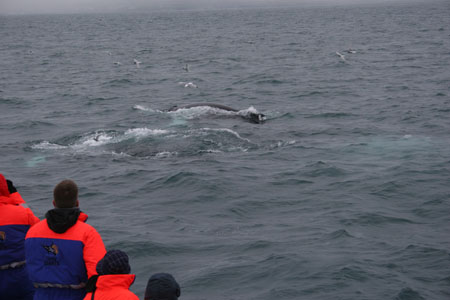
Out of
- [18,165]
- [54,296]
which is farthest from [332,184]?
[54,296]

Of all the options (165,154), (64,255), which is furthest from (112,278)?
(165,154)

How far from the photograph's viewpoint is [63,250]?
5.48 metres

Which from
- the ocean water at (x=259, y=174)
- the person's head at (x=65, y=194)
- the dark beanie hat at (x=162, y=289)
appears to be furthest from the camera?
the ocean water at (x=259, y=174)

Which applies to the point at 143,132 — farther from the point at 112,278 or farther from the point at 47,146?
the point at 112,278

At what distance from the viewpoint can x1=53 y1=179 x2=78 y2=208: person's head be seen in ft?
17.7

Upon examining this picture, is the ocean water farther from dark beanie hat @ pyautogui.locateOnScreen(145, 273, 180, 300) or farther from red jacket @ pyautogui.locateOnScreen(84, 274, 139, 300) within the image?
dark beanie hat @ pyautogui.locateOnScreen(145, 273, 180, 300)

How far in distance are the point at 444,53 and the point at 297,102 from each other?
70.4 feet

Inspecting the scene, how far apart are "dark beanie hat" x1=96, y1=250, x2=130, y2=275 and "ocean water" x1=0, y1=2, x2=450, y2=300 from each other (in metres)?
4.58

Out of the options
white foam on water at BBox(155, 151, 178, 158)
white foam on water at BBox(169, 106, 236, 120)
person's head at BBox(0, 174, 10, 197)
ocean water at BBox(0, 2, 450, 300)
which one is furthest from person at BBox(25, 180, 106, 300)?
white foam on water at BBox(169, 106, 236, 120)

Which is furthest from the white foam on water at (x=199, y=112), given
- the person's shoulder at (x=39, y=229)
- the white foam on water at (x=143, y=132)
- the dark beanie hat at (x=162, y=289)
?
the dark beanie hat at (x=162, y=289)

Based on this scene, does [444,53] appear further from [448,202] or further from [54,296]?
[54,296]

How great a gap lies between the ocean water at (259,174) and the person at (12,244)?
324 cm

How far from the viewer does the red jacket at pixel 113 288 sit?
500cm

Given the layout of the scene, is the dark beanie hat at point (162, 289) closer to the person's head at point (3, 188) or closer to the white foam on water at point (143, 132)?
the person's head at point (3, 188)
